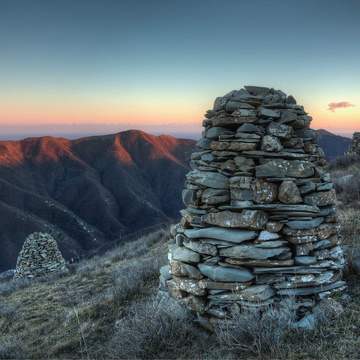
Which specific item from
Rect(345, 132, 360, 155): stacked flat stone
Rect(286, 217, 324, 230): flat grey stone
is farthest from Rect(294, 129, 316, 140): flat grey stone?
Rect(345, 132, 360, 155): stacked flat stone

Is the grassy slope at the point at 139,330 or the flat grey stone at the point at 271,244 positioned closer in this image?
the grassy slope at the point at 139,330

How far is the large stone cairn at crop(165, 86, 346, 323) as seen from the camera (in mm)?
3527

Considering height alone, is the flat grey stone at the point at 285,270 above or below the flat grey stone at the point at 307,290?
above

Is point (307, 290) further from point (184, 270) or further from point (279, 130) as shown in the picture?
point (279, 130)

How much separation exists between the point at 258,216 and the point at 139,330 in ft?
6.94

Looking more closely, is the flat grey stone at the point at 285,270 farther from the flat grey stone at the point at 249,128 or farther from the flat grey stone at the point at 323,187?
the flat grey stone at the point at 249,128

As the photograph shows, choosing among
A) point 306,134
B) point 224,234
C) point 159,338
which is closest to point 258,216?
point 224,234

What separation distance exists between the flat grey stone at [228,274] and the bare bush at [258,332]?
1.33 ft

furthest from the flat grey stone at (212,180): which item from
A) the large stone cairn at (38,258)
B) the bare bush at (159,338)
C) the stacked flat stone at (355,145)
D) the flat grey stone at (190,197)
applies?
the stacked flat stone at (355,145)

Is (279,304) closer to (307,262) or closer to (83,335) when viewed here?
(307,262)

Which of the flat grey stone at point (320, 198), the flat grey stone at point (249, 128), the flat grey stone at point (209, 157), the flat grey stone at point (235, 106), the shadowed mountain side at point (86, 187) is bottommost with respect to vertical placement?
the shadowed mountain side at point (86, 187)

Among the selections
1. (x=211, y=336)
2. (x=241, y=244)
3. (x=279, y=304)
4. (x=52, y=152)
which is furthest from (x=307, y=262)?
(x=52, y=152)

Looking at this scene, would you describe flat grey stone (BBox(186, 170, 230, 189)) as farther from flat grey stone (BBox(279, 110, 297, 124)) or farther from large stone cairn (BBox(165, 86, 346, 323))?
flat grey stone (BBox(279, 110, 297, 124))

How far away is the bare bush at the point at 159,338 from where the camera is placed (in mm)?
3025
